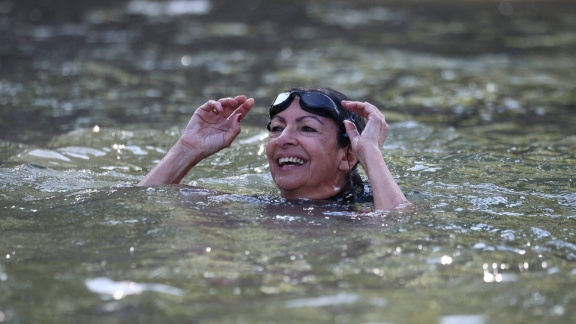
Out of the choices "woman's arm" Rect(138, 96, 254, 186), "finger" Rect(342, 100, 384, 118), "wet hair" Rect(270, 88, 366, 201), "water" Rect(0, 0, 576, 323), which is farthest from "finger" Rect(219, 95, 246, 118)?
"finger" Rect(342, 100, 384, 118)

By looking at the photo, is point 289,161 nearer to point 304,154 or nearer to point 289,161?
point 289,161

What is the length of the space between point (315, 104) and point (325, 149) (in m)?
0.34

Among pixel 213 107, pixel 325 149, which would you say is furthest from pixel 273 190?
pixel 325 149

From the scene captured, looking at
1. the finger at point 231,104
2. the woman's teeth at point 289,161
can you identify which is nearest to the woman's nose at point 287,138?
the woman's teeth at point 289,161

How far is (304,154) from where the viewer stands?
20.8 feet

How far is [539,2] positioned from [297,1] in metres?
6.82

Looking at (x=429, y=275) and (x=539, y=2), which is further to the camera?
(x=539, y=2)

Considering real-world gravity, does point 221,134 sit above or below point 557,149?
above

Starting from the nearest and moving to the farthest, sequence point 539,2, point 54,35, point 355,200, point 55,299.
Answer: point 55,299 < point 355,200 < point 54,35 < point 539,2

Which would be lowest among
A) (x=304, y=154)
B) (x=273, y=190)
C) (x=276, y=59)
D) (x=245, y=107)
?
(x=273, y=190)

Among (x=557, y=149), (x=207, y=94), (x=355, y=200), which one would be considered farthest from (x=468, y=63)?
(x=355, y=200)

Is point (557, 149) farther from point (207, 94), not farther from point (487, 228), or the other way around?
point (207, 94)

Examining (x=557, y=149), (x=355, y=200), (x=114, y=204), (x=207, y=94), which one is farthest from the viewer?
(x=207, y=94)

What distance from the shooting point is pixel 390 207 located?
6.07 meters
